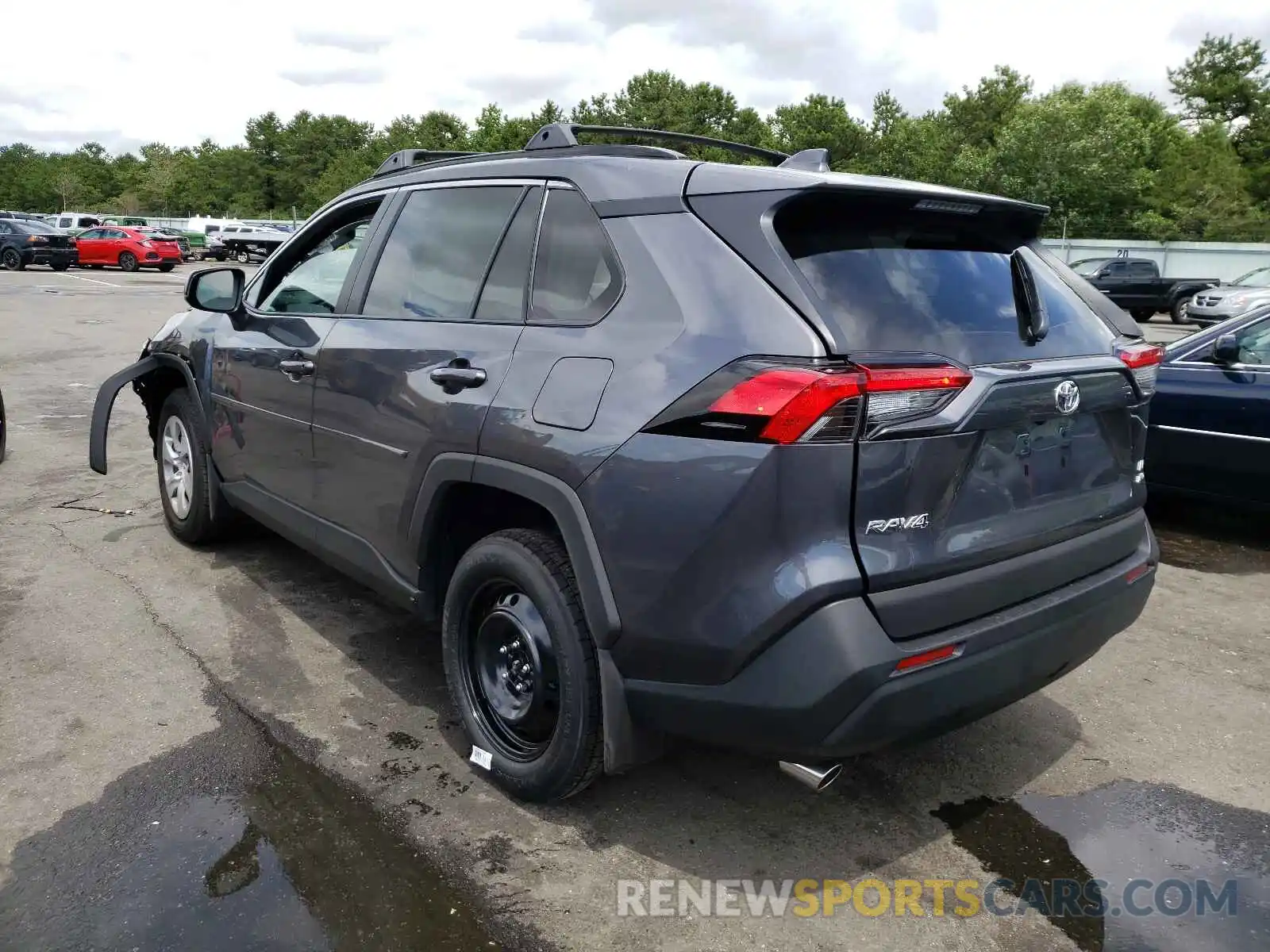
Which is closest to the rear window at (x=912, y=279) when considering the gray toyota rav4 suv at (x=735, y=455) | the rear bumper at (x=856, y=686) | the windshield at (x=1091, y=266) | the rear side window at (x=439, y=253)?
the gray toyota rav4 suv at (x=735, y=455)

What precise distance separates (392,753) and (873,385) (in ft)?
6.73

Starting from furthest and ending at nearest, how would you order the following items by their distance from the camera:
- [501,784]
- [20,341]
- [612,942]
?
[20,341], [501,784], [612,942]

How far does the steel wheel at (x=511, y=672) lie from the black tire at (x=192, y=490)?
2.44 metres

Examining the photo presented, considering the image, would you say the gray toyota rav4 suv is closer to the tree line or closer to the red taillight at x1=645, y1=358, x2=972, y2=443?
the red taillight at x1=645, y1=358, x2=972, y2=443

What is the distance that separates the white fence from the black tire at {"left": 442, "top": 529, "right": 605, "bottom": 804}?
37.3 m

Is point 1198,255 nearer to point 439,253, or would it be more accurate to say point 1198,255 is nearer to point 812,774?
point 439,253

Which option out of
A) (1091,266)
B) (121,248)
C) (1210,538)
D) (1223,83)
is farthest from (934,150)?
(1210,538)

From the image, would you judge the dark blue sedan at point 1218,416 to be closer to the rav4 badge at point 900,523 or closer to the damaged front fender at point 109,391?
the rav4 badge at point 900,523

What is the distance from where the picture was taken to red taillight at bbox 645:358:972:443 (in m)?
2.30

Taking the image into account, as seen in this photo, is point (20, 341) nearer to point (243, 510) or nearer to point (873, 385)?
point (243, 510)

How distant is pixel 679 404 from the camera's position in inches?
96.7

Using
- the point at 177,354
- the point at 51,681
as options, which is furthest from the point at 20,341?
the point at 51,681

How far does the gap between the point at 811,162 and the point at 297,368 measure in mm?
2090

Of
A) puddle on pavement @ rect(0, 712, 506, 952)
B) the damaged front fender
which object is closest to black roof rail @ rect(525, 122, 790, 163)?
puddle on pavement @ rect(0, 712, 506, 952)
